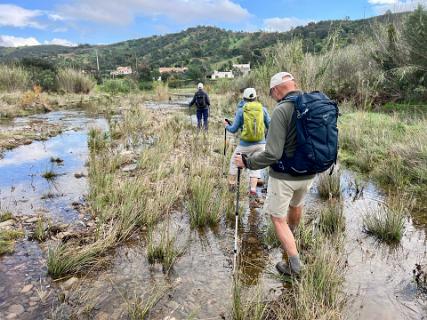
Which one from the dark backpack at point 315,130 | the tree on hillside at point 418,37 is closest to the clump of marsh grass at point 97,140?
the dark backpack at point 315,130

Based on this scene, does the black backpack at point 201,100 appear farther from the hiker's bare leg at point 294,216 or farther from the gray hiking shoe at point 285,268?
the gray hiking shoe at point 285,268

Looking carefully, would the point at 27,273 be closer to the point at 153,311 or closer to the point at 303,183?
the point at 153,311

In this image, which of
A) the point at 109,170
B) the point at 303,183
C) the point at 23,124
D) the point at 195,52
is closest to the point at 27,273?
the point at 303,183

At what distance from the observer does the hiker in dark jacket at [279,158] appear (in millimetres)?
3336

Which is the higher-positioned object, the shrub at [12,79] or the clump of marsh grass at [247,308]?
the shrub at [12,79]

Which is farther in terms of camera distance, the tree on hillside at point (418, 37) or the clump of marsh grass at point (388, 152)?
the tree on hillside at point (418, 37)

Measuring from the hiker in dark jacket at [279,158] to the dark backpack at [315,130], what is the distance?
99mm

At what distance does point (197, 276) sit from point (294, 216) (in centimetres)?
131

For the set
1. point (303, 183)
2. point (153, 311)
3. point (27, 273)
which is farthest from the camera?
point (27, 273)

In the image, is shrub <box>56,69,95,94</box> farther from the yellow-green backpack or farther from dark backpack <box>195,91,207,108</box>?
the yellow-green backpack

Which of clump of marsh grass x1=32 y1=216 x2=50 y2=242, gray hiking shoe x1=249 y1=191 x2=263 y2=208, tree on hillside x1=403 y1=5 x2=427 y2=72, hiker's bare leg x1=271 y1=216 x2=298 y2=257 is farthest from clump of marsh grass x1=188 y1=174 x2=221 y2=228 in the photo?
tree on hillside x1=403 y1=5 x2=427 y2=72

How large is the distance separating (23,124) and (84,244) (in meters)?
12.0

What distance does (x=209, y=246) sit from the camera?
4.63 meters

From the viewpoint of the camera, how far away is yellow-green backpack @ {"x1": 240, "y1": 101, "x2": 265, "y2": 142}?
5809 millimetres
